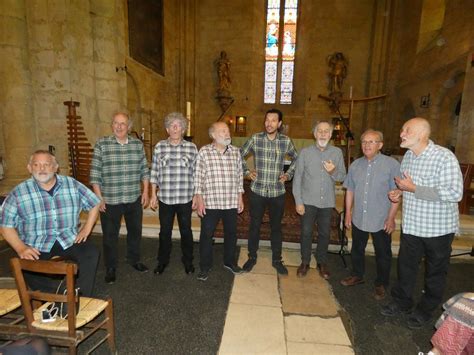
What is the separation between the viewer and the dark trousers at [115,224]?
290 cm

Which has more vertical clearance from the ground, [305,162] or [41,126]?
[41,126]

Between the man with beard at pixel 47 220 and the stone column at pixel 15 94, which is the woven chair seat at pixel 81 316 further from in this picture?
the stone column at pixel 15 94

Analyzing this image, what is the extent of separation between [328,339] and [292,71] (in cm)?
1255

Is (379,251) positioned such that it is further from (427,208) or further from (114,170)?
(114,170)

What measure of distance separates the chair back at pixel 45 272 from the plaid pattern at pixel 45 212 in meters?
0.66

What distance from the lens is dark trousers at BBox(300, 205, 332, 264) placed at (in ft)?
9.82

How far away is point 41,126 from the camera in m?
5.73

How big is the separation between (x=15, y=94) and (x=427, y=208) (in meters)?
7.12

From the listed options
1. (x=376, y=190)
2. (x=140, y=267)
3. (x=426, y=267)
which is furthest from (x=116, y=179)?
(x=426, y=267)

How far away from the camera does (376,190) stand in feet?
8.64

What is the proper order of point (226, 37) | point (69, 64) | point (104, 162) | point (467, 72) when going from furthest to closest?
point (226, 37) < point (467, 72) < point (69, 64) < point (104, 162)

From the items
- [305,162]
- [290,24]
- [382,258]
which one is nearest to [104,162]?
[305,162]

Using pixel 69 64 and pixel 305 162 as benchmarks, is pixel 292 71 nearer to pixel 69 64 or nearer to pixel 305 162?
pixel 69 64

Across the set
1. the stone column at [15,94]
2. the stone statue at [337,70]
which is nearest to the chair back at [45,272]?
the stone column at [15,94]
